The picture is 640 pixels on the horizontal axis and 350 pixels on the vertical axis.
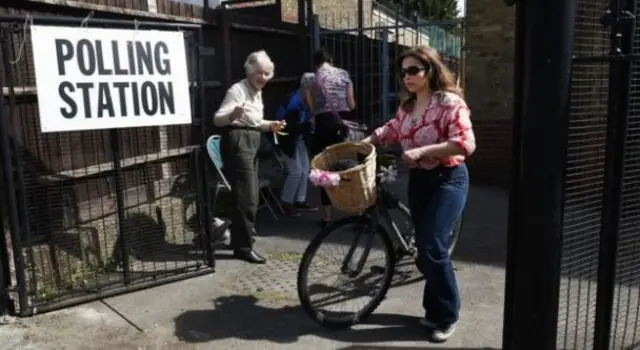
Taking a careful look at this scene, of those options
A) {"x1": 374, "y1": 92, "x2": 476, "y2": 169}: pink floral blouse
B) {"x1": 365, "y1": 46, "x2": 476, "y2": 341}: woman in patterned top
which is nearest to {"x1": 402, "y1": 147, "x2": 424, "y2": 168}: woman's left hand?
{"x1": 365, "y1": 46, "x2": 476, "y2": 341}: woman in patterned top

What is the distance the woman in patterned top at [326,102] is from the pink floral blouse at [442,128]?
260cm

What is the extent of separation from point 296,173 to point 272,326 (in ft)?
9.32

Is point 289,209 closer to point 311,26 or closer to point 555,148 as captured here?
point 311,26

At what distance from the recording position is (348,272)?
13.2 ft

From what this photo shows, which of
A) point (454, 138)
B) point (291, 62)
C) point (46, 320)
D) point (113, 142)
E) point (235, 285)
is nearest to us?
point (454, 138)

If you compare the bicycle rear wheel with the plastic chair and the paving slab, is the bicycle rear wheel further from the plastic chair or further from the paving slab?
the plastic chair

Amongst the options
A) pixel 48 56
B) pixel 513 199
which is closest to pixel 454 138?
pixel 513 199

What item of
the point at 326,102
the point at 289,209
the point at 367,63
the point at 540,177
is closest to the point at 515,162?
the point at 540,177

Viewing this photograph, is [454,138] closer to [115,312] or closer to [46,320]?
[115,312]

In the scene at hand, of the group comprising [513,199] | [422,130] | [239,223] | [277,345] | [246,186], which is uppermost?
[422,130]

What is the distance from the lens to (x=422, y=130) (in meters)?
3.47

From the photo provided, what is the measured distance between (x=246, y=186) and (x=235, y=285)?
0.85 metres

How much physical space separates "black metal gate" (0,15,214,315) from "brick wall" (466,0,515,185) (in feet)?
12.9

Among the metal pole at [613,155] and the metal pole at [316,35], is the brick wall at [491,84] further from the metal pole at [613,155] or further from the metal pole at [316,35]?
the metal pole at [613,155]
